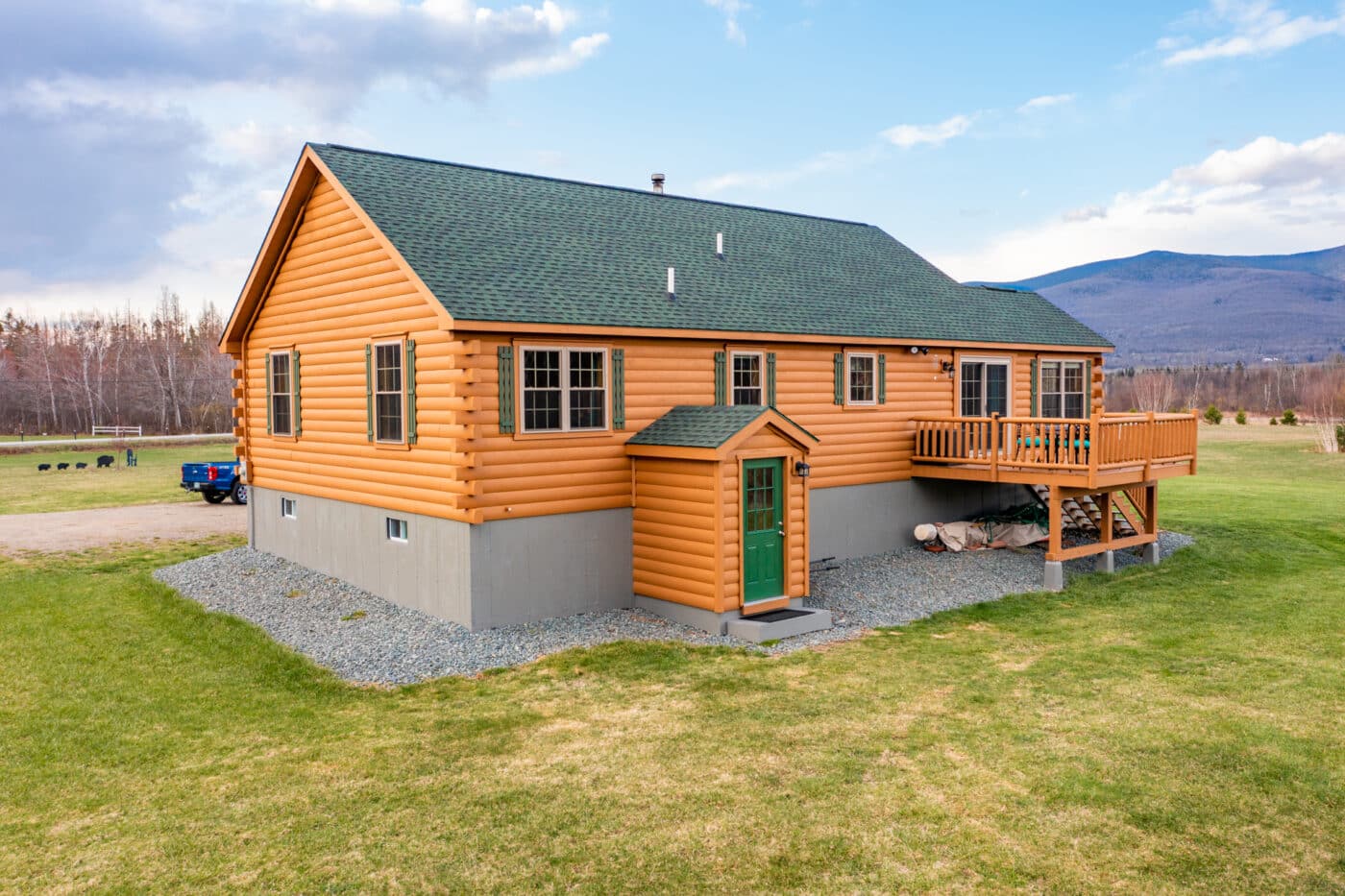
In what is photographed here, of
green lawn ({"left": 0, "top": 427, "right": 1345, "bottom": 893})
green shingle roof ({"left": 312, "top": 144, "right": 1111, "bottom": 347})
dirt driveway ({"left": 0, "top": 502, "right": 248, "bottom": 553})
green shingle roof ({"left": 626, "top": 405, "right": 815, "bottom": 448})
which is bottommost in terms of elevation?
green lawn ({"left": 0, "top": 427, "right": 1345, "bottom": 893})

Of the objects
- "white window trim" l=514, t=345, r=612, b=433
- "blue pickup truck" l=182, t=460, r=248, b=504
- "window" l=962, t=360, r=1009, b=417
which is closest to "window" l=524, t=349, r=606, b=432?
"white window trim" l=514, t=345, r=612, b=433

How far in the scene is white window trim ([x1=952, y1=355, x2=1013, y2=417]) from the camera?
1930cm

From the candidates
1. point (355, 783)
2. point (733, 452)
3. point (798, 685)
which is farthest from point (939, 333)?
point (355, 783)

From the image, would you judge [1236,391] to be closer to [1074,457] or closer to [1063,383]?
[1063,383]

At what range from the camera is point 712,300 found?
1579 cm

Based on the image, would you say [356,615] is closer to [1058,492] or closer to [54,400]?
[1058,492]

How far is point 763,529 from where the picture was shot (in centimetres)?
1340

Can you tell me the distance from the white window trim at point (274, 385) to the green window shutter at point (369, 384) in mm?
2927

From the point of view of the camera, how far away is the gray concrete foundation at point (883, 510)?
17.0 metres

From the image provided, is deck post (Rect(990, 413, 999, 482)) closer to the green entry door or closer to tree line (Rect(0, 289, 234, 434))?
the green entry door

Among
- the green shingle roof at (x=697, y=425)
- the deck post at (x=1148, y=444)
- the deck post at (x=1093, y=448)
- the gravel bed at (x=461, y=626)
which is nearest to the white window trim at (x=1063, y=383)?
the deck post at (x=1148, y=444)

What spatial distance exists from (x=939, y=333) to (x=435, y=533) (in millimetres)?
10929

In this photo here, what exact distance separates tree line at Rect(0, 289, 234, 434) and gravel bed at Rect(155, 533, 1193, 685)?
5379cm

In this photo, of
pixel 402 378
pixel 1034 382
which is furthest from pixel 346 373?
pixel 1034 382
